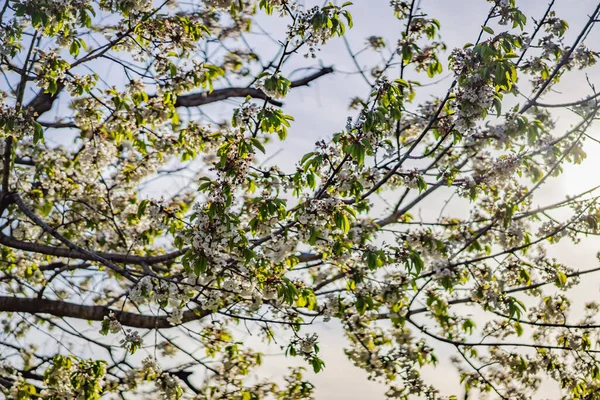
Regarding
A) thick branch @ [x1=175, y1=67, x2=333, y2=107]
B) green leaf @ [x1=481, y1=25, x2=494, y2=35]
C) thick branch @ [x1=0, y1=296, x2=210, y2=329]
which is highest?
thick branch @ [x1=175, y1=67, x2=333, y2=107]

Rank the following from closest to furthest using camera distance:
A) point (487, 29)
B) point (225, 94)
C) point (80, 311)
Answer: point (487, 29) → point (80, 311) → point (225, 94)

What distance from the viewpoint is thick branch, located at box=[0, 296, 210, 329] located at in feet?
19.6

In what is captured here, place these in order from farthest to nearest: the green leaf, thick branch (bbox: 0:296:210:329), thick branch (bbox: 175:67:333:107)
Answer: thick branch (bbox: 175:67:333:107) < thick branch (bbox: 0:296:210:329) < the green leaf

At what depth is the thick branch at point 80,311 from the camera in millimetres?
5973

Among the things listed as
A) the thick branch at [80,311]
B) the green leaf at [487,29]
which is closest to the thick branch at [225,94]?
the thick branch at [80,311]

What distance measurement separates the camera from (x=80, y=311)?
6.15m

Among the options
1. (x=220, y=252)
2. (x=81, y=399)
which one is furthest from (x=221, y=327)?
(x=220, y=252)

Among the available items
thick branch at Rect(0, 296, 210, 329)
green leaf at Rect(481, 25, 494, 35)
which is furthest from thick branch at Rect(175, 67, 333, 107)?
green leaf at Rect(481, 25, 494, 35)

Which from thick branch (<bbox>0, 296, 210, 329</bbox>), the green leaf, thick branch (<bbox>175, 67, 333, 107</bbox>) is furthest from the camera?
thick branch (<bbox>175, 67, 333, 107</bbox>)

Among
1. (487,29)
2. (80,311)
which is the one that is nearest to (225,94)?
(80,311)

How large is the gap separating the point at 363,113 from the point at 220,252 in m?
1.30

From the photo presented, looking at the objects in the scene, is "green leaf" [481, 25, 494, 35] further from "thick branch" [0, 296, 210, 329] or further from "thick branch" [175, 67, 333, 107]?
"thick branch" [0, 296, 210, 329]

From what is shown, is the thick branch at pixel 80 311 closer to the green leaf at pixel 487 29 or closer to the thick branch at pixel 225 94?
the thick branch at pixel 225 94

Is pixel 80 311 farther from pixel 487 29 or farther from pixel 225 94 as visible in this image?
pixel 487 29
